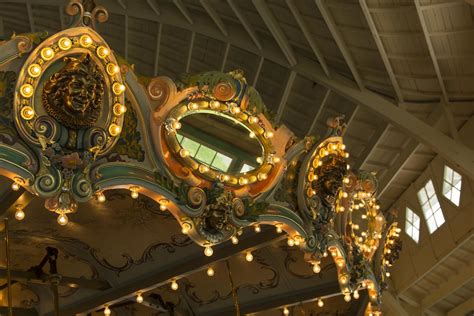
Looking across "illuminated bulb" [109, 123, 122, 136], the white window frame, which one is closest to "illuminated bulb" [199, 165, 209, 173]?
"illuminated bulb" [109, 123, 122, 136]

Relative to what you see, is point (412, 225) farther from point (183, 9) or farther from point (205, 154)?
point (205, 154)

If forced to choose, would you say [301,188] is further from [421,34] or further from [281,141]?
[421,34]

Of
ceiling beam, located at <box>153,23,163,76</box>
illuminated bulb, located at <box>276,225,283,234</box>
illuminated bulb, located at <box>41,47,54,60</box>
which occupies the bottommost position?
illuminated bulb, located at <box>276,225,283,234</box>

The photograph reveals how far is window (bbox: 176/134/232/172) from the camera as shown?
7090mm

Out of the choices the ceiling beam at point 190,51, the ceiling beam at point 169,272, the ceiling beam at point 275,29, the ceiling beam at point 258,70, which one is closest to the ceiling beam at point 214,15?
the ceiling beam at point 258,70

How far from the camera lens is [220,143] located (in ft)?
25.5

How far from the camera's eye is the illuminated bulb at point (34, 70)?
5742mm

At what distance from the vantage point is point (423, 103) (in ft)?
53.0

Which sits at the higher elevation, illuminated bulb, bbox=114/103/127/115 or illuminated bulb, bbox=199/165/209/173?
illuminated bulb, bbox=114/103/127/115

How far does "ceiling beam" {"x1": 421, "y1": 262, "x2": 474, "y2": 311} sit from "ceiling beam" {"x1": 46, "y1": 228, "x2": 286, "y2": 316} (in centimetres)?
1262

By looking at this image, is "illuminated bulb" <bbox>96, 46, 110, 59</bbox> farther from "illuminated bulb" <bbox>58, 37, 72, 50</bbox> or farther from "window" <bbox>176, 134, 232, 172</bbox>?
"window" <bbox>176, 134, 232, 172</bbox>

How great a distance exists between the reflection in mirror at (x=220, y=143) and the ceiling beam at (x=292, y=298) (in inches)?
116

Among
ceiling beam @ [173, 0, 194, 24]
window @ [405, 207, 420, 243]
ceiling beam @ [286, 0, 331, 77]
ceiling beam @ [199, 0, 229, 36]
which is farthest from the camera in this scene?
window @ [405, 207, 420, 243]

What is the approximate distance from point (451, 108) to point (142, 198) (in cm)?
937
